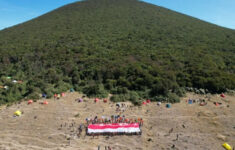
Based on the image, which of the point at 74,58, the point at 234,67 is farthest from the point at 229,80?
the point at 74,58

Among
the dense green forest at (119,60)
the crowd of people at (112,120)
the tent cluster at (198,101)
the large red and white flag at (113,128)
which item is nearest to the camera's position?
the large red and white flag at (113,128)

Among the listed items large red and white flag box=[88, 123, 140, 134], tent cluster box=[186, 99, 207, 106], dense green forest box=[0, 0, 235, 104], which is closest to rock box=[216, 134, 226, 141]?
tent cluster box=[186, 99, 207, 106]

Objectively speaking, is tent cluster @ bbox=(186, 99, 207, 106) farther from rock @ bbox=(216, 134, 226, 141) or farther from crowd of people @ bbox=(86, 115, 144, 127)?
crowd of people @ bbox=(86, 115, 144, 127)

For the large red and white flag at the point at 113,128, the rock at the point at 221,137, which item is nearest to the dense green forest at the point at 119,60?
the large red and white flag at the point at 113,128

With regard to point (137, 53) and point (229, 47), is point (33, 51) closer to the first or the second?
point (137, 53)

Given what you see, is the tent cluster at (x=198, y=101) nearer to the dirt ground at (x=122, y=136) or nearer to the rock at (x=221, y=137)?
the dirt ground at (x=122, y=136)

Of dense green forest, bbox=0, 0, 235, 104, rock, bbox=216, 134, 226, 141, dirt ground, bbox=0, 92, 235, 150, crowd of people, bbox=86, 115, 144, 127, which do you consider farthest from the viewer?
dense green forest, bbox=0, 0, 235, 104
